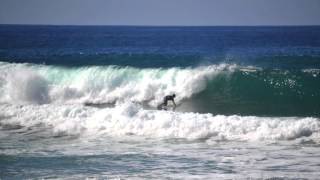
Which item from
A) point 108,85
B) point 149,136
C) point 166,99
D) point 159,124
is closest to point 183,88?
point 166,99

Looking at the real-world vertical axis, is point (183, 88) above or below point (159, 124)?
above

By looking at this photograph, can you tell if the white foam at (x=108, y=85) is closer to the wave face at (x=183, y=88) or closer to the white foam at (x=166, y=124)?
the wave face at (x=183, y=88)

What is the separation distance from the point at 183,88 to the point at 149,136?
6.49 metres

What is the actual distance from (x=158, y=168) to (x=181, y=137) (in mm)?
3221

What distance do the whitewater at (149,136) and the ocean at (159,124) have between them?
0.08 ft

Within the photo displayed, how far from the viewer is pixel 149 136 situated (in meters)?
14.6

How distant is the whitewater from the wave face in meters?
0.06

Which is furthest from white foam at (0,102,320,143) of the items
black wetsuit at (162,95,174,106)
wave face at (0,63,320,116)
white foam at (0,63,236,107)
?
white foam at (0,63,236,107)

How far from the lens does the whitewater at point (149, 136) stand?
11.1 meters

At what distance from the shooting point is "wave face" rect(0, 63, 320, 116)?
19156 mm

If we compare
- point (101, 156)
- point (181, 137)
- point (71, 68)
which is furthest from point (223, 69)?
point (101, 156)

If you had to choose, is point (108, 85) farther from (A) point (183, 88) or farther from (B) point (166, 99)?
(B) point (166, 99)

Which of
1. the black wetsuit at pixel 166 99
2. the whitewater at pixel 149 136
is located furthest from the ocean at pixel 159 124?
the black wetsuit at pixel 166 99

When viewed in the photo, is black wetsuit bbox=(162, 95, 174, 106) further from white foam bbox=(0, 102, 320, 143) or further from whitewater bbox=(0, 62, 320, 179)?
white foam bbox=(0, 102, 320, 143)
